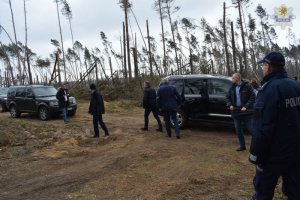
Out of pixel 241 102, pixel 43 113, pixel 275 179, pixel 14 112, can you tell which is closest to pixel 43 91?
pixel 43 113

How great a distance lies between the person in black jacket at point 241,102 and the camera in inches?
358

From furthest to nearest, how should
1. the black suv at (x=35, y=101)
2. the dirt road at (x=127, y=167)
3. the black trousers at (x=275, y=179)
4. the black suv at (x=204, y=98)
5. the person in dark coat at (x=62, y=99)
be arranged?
1. the black suv at (x=35, y=101)
2. the person in dark coat at (x=62, y=99)
3. the black suv at (x=204, y=98)
4. the dirt road at (x=127, y=167)
5. the black trousers at (x=275, y=179)

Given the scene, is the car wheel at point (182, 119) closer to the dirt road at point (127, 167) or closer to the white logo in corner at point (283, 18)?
the dirt road at point (127, 167)

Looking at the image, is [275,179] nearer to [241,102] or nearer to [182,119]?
[241,102]

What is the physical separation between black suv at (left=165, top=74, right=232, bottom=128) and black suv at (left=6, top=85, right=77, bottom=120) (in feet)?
25.4

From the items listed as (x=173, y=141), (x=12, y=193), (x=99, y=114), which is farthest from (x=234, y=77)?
(x=12, y=193)

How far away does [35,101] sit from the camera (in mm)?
18891

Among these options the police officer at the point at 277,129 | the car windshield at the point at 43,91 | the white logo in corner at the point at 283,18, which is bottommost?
the police officer at the point at 277,129

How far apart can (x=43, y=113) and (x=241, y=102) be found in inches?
475

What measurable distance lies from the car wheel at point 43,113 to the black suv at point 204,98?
312 inches

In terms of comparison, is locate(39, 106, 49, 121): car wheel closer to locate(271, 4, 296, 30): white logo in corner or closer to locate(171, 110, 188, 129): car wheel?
locate(171, 110, 188, 129): car wheel

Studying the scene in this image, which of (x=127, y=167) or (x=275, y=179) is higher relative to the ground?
(x=275, y=179)

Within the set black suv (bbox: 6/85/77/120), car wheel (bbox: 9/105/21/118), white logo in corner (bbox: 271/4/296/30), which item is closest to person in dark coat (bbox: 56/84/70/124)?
black suv (bbox: 6/85/77/120)

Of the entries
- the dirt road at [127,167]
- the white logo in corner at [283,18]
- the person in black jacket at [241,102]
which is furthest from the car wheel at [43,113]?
the white logo in corner at [283,18]
